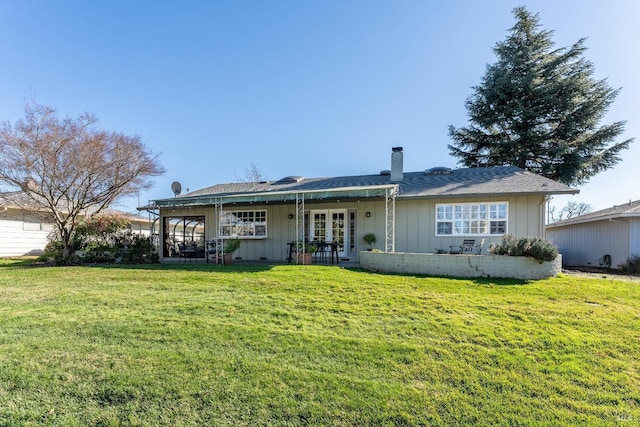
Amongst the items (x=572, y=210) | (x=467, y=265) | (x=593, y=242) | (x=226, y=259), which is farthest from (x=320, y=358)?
(x=572, y=210)

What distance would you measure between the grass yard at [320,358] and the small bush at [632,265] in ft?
22.6

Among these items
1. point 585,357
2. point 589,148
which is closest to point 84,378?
point 585,357

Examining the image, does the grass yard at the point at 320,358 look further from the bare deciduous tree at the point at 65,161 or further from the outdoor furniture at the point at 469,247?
the bare deciduous tree at the point at 65,161

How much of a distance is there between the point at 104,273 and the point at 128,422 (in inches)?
319

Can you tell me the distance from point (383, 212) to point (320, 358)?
8753 millimetres

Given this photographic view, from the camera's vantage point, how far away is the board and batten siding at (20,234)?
55.1 feet

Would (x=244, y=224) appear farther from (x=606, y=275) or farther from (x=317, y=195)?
(x=606, y=275)

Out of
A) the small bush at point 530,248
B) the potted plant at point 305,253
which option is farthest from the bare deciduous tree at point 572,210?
the potted plant at point 305,253

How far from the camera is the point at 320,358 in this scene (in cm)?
387

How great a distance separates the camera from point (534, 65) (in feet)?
65.2

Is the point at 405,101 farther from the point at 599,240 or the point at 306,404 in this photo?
the point at 306,404

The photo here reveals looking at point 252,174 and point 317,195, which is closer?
point 317,195

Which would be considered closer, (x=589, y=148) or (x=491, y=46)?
(x=589, y=148)

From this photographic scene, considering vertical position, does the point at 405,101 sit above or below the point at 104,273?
above
